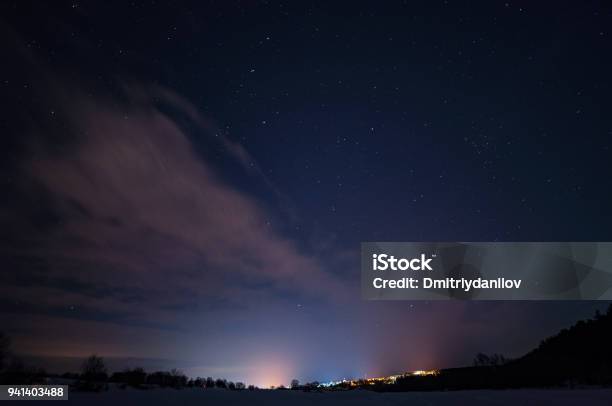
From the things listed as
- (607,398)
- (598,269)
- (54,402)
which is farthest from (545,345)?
(54,402)

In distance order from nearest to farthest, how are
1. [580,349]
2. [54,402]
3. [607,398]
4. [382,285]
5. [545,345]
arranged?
1. [54,402]
2. [607,398]
3. [382,285]
4. [580,349]
5. [545,345]

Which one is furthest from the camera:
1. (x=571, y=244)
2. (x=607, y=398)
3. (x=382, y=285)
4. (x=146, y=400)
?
(x=571, y=244)

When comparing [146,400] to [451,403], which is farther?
[451,403]

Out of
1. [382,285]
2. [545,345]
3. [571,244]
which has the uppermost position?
[571,244]

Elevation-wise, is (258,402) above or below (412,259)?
below

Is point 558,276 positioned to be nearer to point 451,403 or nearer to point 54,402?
point 451,403

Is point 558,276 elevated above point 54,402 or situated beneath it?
elevated above

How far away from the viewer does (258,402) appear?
461 inches

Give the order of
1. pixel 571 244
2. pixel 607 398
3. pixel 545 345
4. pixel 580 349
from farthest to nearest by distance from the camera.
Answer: pixel 545 345 < pixel 580 349 < pixel 571 244 < pixel 607 398

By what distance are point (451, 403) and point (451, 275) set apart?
37.8 ft

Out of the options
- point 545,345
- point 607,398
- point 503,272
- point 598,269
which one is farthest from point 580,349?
point 607,398

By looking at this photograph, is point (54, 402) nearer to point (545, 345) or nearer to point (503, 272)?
point (503, 272)

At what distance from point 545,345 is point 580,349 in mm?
11156

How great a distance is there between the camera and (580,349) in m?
46.3
